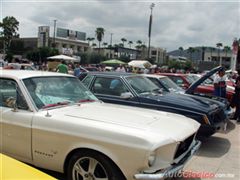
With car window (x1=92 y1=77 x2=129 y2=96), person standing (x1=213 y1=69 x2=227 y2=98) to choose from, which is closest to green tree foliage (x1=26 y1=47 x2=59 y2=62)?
person standing (x1=213 y1=69 x2=227 y2=98)

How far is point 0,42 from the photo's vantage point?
77938 mm

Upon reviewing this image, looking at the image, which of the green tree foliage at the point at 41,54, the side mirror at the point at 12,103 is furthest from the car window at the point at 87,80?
the green tree foliage at the point at 41,54

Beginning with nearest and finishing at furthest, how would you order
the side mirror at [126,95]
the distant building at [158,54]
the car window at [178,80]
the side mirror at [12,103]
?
the side mirror at [12,103]
the side mirror at [126,95]
the car window at [178,80]
the distant building at [158,54]

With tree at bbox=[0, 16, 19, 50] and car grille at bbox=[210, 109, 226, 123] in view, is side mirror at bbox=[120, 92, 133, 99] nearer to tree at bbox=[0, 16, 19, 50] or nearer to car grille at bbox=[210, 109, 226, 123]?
car grille at bbox=[210, 109, 226, 123]

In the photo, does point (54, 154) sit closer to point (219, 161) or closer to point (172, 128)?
point (172, 128)

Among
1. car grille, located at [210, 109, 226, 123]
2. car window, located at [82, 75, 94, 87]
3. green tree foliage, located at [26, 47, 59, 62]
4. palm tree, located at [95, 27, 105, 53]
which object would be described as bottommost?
car grille, located at [210, 109, 226, 123]

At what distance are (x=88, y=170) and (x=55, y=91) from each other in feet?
4.62

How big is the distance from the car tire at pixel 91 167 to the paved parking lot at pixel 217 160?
26.6 inches

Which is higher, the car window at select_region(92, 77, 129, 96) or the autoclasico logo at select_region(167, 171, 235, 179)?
the car window at select_region(92, 77, 129, 96)

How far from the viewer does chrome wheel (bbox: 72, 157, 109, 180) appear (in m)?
3.73

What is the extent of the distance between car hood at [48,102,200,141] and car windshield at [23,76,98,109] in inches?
7.2

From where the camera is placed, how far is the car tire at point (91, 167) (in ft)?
11.8

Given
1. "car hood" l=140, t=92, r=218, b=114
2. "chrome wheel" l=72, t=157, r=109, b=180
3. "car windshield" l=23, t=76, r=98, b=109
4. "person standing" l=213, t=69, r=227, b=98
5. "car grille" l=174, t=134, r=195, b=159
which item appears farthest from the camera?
"person standing" l=213, t=69, r=227, b=98

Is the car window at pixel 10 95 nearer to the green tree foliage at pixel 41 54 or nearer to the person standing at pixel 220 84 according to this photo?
the person standing at pixel 220 84
